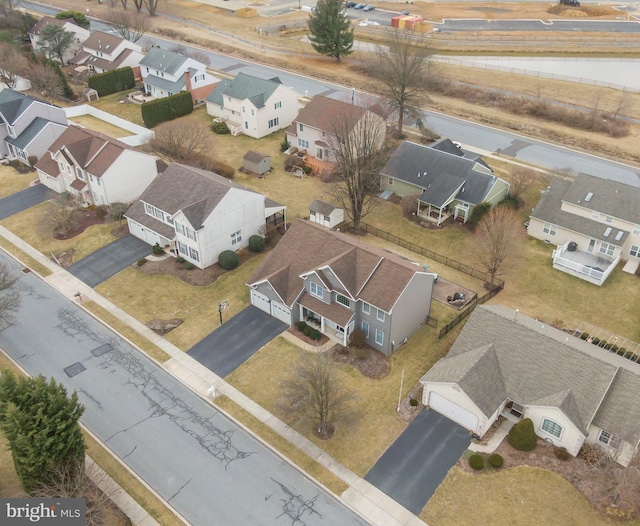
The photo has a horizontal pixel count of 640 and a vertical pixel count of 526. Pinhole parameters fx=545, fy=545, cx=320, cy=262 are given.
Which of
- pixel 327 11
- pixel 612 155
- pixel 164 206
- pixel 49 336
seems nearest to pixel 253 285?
pixel 164 206

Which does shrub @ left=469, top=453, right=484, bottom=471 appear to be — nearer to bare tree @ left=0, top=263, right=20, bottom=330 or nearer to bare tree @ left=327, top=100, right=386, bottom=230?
bare tree @ left=327, top=100, right=386, bottom=230

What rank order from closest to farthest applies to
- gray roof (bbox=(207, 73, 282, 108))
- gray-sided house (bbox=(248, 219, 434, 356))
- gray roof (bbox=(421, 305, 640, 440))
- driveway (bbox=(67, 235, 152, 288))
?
gray roof (bbox=(421, 305, 640, 440)) → gray-sided house (bbox=(248, 219, 434, 356)) → driveway (bbox=(67, 235, 152, 288)) → gray roof (bbox=(207, 73, 282, 108))

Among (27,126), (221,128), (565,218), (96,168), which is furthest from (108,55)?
(565,218)

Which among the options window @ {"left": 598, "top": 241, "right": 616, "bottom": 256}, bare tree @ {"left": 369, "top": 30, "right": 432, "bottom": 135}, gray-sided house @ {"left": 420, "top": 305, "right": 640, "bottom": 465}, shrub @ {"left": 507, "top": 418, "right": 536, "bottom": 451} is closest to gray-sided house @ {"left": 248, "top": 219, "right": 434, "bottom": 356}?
gray-sided house @ {"left": 420, "top": 305, "right": 640, "bottom": 465}

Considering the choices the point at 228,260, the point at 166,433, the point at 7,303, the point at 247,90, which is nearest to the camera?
the point at 166,433

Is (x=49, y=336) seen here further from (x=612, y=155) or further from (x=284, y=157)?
(x=612, y=155)

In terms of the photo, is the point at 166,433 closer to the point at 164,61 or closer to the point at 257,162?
the point at 257,162
